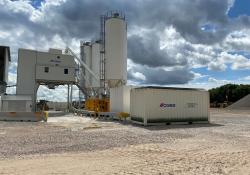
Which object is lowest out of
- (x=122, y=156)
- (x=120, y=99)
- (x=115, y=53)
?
(x=122, y=156)

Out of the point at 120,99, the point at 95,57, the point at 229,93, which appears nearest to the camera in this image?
the point at 120,99

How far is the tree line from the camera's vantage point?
95812 millimetres

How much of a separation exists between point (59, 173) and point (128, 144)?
627cm

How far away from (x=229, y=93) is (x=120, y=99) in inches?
2982

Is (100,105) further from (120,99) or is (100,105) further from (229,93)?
(229,93)

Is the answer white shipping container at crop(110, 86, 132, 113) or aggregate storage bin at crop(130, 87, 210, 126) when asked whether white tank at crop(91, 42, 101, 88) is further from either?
aggregate storage bin at crop(130, 87, 210, 126)

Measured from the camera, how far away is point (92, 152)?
40.2 ft

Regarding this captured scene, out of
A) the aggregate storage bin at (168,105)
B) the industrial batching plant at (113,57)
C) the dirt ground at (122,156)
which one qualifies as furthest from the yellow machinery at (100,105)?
the dirt ground at (122,156)

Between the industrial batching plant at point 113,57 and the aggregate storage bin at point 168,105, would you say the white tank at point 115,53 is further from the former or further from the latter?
the aggregate storage bin at point 168,105

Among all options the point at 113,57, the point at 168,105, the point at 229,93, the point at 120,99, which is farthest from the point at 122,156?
the point at 229,93

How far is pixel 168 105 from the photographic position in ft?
84.8

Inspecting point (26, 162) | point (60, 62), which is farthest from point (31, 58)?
point (26, 162)

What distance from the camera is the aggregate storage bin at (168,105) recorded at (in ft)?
82.5

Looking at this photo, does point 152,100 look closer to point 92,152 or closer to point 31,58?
point 92,152
